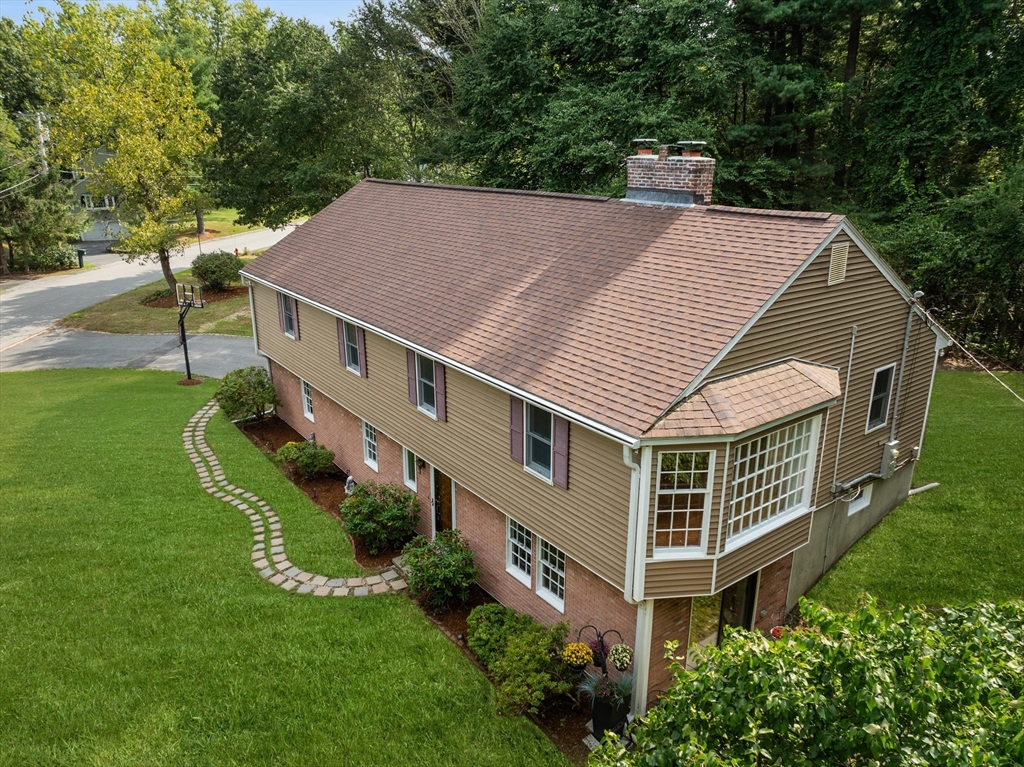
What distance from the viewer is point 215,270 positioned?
40.9 m

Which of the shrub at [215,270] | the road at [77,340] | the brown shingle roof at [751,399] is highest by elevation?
the brown shingle roof at [751,399]

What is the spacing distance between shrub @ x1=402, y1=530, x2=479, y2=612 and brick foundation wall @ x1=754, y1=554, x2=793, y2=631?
17.7ft

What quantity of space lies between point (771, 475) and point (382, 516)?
845 cm

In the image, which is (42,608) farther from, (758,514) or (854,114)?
(854,114)

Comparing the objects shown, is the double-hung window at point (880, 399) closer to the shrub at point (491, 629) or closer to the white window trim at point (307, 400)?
the shrub at point (491, 629)

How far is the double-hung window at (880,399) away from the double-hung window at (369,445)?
1159 cm

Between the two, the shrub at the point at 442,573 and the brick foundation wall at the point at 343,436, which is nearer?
the shrub at the point at 442,573

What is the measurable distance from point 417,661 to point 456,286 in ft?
24.7

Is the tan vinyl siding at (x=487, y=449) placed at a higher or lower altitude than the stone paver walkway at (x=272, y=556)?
higher

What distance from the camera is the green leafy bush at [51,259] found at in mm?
48344

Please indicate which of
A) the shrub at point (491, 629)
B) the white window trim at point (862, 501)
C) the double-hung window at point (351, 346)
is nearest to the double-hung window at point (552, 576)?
the shrub at point (491, 629)

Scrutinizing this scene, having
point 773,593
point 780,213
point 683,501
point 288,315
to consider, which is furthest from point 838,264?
point 288,315

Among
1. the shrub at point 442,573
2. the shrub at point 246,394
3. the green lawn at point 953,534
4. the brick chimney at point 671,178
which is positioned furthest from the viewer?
the shrub at point 246,394

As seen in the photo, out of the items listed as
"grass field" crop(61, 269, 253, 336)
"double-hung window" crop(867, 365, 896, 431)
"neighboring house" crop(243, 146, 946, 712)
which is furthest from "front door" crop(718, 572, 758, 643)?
"grass field" crop(61, 269, 253, 336)
